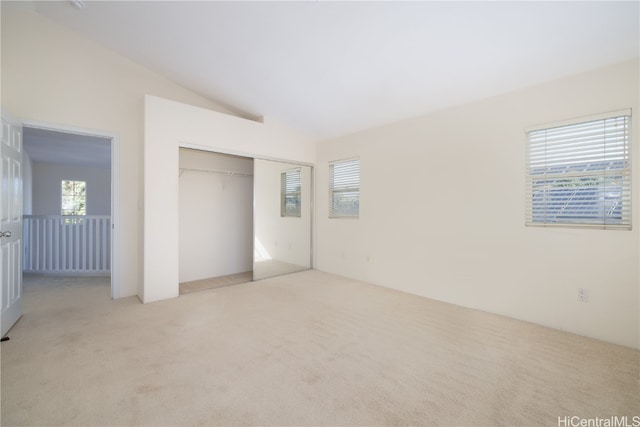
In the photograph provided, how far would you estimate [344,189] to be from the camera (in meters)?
4.90

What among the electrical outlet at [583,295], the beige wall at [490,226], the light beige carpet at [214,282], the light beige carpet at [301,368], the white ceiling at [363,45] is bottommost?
the light beige carpet at [301,368]

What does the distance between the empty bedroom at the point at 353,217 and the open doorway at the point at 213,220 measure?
0.15 ft

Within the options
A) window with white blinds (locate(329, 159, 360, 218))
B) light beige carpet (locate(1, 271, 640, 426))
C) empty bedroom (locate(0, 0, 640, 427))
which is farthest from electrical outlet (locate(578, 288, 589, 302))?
window with white blinds (locate(329, 159, 360, 218))

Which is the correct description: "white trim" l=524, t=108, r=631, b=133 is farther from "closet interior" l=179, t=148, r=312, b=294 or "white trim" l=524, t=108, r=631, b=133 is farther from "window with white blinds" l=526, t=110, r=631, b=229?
"closet interior" l=179, t=148, r=312, b=294

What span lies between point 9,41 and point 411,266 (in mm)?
5465

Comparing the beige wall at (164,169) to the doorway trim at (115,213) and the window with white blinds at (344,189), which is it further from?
the window with white blinds at (344,189)

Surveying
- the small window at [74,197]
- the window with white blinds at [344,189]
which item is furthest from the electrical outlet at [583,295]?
the small window at [74,197]

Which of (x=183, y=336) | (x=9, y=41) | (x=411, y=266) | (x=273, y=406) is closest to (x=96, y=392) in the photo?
(x=183, y=336)

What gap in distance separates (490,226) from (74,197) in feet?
34.7

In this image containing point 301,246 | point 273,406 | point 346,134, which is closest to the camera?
point 273,406

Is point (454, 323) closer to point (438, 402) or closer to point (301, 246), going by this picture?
point (438, 402)

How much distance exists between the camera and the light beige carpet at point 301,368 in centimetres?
158

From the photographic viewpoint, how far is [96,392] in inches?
68.2

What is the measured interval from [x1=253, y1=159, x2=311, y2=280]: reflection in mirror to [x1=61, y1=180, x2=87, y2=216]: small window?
283 inches
